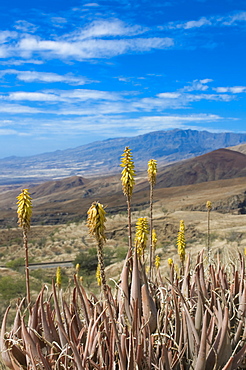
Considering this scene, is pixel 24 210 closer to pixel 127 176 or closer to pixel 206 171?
pixel 127 176

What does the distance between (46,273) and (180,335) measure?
21464 millimetres

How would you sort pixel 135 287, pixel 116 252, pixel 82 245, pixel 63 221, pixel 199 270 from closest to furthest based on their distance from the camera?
pixel 135 287, pixel 199 270, pixel 116 252, pixel 82 245, pixel 63 221

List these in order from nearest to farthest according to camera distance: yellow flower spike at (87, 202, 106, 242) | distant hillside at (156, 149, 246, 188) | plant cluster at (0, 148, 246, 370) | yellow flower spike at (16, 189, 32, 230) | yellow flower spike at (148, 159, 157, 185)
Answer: plant cluster at (0, 148, 246, 370)
yellow flower spike at (87, 202, 106, 242)
yellow flower spike at (16, 189, 32, 230)
yellow flower spike at (148, 159, 157, 185)
distant hillside at (156, 149, 246, 188)

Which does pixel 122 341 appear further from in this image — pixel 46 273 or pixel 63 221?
pixel 63 221

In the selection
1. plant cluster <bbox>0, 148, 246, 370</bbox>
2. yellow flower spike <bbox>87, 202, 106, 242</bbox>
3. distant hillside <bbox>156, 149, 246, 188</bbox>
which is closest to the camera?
plant cluster <bbox>0, 148, 246, 370</bbox>

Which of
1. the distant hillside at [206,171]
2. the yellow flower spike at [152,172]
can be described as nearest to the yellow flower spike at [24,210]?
the yellow flower spike at [152,172]

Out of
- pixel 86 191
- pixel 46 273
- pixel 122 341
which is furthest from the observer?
pixel 86 191

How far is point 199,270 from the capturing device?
3.11m

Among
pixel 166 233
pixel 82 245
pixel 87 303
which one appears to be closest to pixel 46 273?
pixel 82 245

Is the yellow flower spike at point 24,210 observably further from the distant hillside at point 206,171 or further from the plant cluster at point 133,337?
the distant hillside at point 206,171

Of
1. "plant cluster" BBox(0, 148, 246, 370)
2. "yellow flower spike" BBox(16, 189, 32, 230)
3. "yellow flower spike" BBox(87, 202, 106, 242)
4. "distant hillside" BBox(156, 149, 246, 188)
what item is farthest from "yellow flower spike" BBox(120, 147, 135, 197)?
"distant hillside" BBox(156, 149, 246, 188)

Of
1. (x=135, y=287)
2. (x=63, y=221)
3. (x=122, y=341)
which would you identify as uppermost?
(x=135, y=287)

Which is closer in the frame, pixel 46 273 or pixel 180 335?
pixel 180 335

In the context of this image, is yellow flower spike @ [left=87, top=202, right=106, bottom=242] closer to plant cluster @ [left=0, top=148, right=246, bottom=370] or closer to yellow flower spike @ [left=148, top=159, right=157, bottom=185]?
plant cluster @ [left=0, top=148, right=246, bottom=370]
